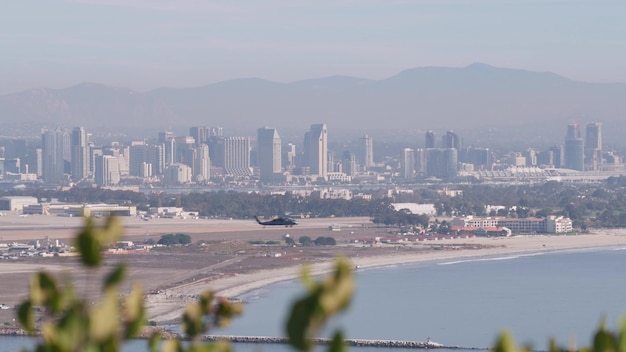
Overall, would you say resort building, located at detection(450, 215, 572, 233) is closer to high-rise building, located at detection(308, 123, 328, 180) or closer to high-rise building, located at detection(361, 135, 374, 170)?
high-rise building, located at detection(308, 123, 328, 180)

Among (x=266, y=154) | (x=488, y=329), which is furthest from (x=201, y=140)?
(x=488, y=329)

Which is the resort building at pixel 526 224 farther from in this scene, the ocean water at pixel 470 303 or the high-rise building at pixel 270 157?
the high-rise building at pixel 270 157

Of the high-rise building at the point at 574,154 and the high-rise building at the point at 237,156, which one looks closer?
the high-rise building at the point at 237,156

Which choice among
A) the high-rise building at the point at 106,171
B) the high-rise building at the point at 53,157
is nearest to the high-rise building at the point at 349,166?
the high-rise building at the point at 106,171

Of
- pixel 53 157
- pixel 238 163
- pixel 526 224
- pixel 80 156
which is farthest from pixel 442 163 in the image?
pixel 526 224

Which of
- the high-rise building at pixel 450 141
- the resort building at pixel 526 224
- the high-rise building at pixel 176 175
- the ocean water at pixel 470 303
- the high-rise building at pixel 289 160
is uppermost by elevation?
the high-rise building at pixel 450 141

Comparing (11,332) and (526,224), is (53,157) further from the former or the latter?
(11,332)
